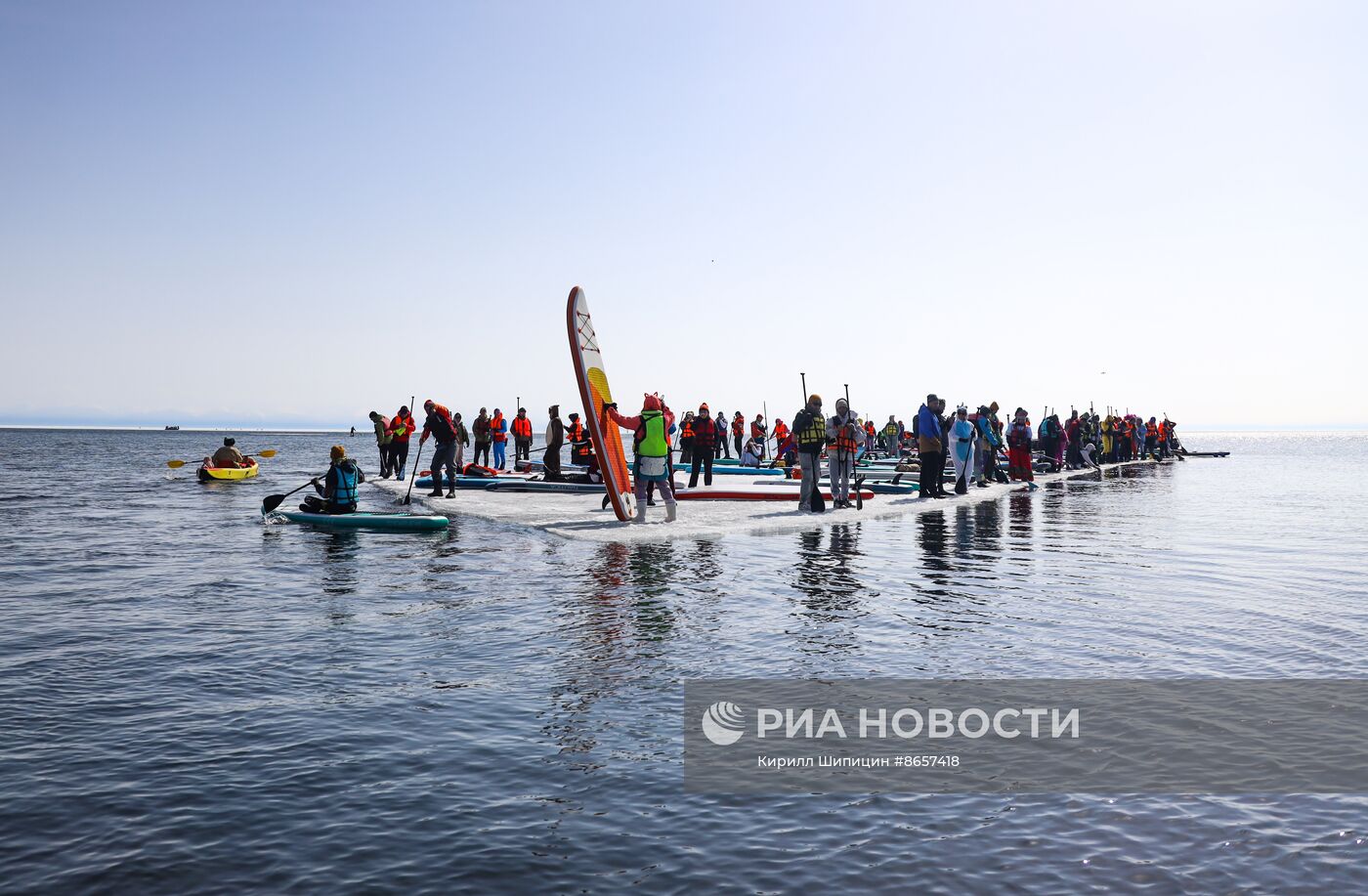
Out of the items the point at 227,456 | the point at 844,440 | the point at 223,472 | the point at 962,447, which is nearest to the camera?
the point at 844,440

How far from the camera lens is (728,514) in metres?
19.7

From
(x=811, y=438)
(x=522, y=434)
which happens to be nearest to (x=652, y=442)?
(x=811, y=438)

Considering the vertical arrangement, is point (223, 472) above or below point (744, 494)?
above

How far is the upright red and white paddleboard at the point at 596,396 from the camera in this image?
17.5 metres

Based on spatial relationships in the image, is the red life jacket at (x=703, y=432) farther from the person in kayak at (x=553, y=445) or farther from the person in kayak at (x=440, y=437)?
the person in kayak at (x=440, y=437)

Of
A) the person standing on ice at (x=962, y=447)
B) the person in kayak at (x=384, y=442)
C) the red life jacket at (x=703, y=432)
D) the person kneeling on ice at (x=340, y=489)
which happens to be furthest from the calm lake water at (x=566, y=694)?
the person in kayak at (x=384, y=442)

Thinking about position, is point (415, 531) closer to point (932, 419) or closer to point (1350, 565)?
point (932, 419)

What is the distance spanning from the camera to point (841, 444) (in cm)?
2080

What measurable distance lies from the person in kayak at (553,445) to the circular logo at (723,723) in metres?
20.4

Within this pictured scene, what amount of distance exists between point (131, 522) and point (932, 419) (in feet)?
57.7

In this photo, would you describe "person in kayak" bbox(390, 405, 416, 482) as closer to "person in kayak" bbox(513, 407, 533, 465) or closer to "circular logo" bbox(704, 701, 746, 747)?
"person in kayak" bbox(513, 407, 533, 465)

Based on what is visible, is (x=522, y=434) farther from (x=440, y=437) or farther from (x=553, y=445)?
(x=440, y=437)

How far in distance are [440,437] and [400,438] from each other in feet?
23.8

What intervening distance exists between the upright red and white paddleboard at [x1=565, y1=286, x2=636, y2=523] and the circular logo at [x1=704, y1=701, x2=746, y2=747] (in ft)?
35.7
